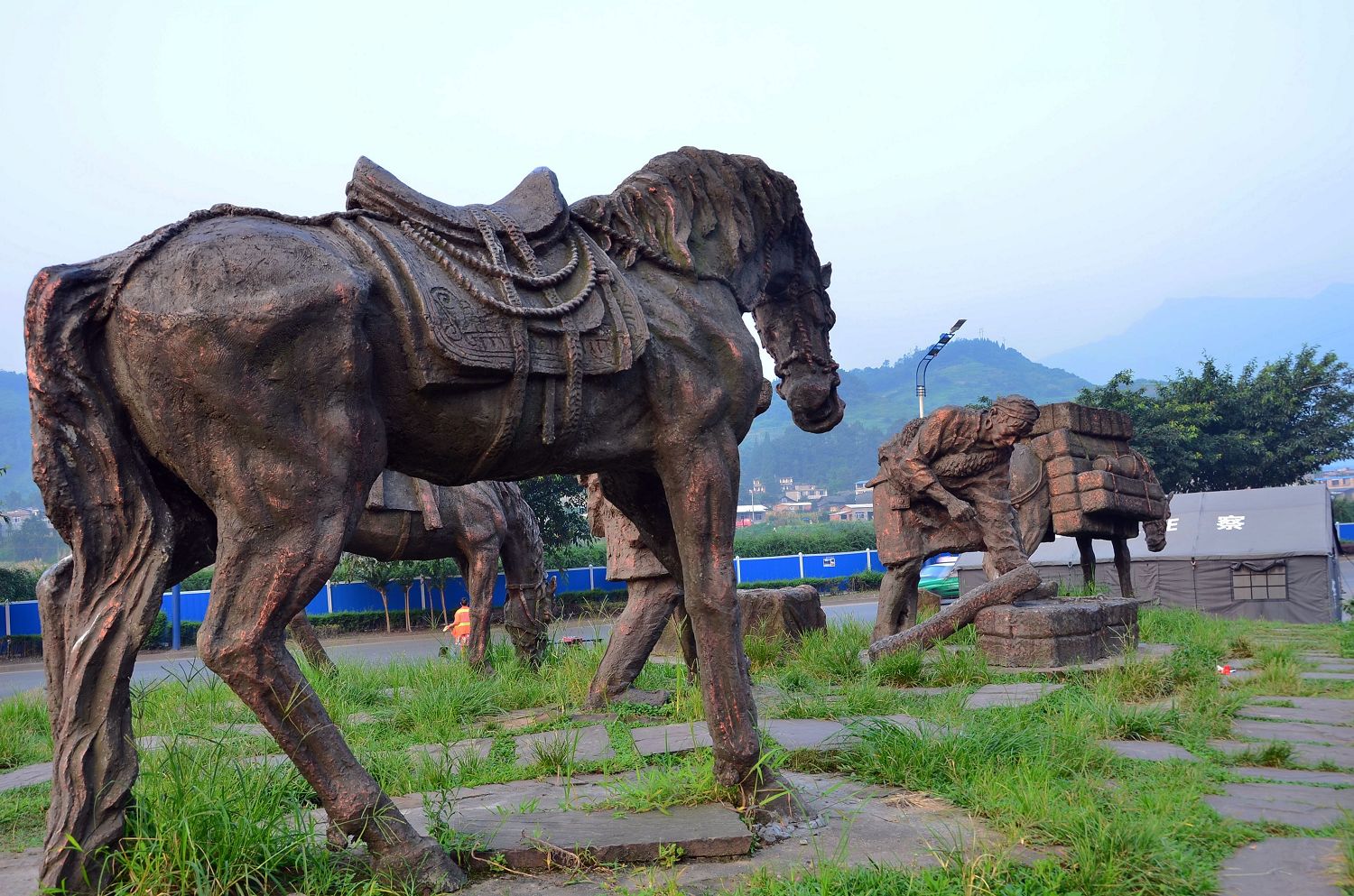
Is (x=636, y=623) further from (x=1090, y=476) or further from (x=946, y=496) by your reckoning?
(x=1090, y=476)

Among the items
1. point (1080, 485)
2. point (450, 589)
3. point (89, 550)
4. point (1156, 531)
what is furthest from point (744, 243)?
point (450, 589)

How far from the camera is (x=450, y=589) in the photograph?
2288 cm

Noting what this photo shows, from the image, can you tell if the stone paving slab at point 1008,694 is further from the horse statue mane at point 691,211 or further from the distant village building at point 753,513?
the distant village building at point 753,513

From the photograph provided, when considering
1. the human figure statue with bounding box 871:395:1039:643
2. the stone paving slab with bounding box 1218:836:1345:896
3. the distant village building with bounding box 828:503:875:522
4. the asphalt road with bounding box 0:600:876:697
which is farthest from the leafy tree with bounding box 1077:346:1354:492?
the distant village building with bounding box 828:503:875:522

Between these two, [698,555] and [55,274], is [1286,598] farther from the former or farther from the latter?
[55,274]

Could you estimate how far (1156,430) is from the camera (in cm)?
2814

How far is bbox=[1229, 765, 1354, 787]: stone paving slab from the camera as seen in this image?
3.55m

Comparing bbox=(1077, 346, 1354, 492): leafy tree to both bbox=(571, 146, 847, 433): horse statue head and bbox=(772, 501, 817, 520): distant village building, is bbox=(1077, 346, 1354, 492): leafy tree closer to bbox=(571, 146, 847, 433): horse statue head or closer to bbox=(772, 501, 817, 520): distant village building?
bbox=(571, 146, 847, 433): horse statue head

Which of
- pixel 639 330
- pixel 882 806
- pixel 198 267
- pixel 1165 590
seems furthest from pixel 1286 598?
pixel 198 267

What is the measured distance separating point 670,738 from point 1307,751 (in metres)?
2.69

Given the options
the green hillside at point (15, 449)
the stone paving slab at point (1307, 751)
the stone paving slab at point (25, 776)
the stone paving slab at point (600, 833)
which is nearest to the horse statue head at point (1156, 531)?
the stone paving slab at point (1307, 751)

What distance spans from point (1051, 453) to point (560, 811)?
354 inches

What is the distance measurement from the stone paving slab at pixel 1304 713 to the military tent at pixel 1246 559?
808 centimetres

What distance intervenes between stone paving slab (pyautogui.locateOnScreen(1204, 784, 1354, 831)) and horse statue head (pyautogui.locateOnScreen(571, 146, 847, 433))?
1999mm
